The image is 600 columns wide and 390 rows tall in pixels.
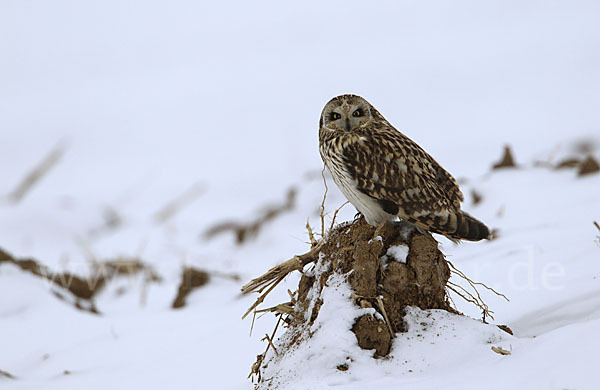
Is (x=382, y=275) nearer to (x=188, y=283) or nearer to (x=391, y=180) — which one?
(x=391, y=180)

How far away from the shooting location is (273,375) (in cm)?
325

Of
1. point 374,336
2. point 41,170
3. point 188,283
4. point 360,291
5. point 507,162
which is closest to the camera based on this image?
point 41,170

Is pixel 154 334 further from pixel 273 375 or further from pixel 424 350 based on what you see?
pixel 424 350

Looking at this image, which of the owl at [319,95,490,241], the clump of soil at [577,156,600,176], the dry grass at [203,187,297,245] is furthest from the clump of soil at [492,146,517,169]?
the owl at [319,95,490,241]

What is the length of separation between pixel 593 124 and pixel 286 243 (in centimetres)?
1102

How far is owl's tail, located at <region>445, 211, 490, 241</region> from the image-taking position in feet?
11.4

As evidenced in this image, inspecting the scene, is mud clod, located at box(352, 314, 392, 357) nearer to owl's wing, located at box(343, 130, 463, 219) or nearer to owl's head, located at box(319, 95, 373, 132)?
owl's wing, located at box(343, 130, 463, 219)

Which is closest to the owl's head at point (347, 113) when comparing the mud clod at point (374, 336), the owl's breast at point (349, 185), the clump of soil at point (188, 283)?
the owl's breast at point (349, 185)

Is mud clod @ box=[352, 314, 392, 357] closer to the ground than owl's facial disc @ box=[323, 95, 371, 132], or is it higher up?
closer to the ground

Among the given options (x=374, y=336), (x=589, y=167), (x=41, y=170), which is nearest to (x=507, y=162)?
(x=589, y=167)

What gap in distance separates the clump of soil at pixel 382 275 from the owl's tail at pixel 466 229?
6.5 inches

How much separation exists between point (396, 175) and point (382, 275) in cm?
55

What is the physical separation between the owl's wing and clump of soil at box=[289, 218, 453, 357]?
16 cm

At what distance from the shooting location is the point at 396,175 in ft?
11.3
